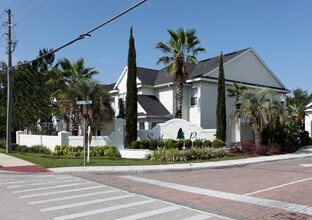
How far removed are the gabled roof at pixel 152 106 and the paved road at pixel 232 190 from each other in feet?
48.7

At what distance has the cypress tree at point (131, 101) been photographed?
2431cm

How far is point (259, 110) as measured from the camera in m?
23.4

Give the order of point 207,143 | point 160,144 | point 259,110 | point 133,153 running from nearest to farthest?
point 133,153 → point 160,144 → point 259,110 → point 207,143

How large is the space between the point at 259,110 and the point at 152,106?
10.7m

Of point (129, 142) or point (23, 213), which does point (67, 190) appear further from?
point (129, 142)

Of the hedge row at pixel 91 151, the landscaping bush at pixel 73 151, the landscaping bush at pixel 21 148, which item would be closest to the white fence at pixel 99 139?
the hedge row at pixel 91 151

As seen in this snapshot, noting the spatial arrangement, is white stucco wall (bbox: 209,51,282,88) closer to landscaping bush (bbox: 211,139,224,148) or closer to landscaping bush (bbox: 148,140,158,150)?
landscaping bush (bbox: 211,139,224,148)

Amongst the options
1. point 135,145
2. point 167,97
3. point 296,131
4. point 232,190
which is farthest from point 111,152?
point 296,131

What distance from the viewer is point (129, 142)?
24.2 m

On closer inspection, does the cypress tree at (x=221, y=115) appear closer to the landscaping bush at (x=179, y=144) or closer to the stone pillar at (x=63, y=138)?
the landscaping bush at (x=179, y=144)

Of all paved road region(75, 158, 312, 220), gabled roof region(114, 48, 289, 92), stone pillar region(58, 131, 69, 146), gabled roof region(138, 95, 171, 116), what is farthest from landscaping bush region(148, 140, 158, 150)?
gabled roof region(114, 48, 289, 92)

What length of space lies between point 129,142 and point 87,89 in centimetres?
469

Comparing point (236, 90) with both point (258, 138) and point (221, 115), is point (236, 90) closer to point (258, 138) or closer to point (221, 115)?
point (221, 115)

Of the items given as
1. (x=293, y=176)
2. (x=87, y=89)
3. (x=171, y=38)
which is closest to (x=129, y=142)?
(x=87, y=89)
